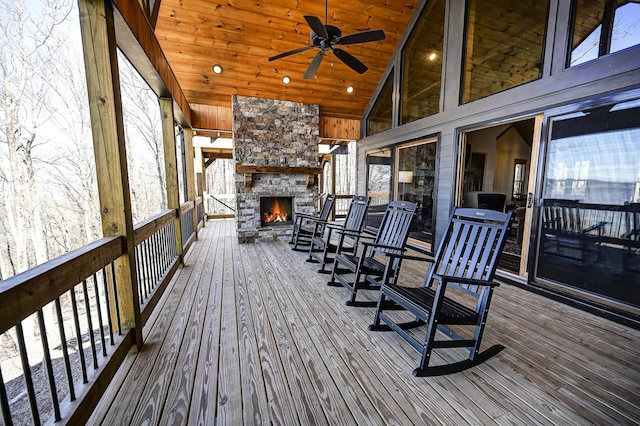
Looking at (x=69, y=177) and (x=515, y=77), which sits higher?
(x=515, y=77)

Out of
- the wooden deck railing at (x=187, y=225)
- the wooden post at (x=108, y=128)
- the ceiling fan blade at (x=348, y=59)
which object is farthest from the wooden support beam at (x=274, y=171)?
the wooden post at (x=108, y=128)

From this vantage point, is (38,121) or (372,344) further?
(38,121)

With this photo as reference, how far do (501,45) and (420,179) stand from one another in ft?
7.80

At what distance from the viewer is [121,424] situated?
1.41m

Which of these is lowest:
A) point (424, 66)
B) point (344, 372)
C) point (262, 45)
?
point (344, 372)

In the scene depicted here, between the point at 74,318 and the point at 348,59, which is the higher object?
the point at 348,59

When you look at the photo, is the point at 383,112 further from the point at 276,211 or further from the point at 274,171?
the point at 276,211

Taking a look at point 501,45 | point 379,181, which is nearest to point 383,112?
point 379,181

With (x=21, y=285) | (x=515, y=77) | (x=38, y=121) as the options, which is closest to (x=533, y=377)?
(x=21, y=285)

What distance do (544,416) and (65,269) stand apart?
8.77 ft

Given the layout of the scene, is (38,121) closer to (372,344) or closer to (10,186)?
(10,186)

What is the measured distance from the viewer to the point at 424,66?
193 inches

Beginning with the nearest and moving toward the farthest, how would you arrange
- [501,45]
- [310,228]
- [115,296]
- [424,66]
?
[115,296]
[501,45]
[424,66]
[310,228]

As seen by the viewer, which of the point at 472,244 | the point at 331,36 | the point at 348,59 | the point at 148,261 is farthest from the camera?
the point at 348,59
